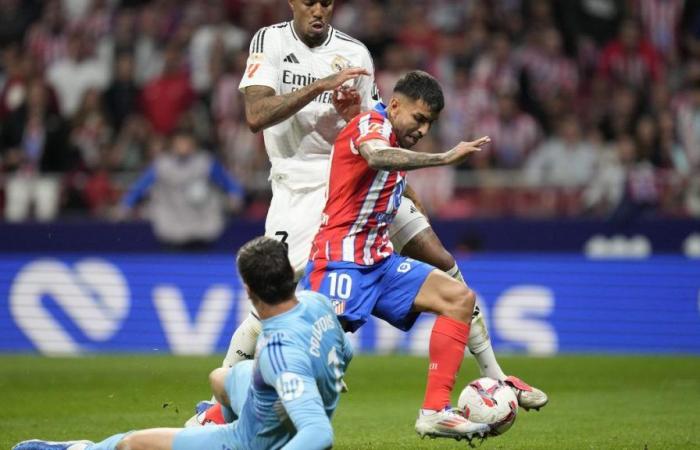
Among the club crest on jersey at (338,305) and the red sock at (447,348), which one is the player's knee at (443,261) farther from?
the club crest on jersey at (338,305)

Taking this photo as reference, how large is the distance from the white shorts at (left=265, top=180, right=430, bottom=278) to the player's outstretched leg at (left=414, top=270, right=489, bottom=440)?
2.34 feet

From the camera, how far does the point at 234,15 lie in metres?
19.1

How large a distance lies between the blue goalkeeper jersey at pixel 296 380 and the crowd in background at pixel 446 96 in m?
10.1

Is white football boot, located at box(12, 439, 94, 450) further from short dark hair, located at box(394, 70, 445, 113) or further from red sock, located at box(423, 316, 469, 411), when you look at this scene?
short dark hair, located at box(394, 70, 445, 113)

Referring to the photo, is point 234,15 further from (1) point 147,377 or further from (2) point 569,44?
(1) point 147,377

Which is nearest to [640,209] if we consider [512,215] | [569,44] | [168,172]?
[512,215]

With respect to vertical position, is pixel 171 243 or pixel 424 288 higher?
pixel 424 288

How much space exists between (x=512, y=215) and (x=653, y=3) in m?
4.02

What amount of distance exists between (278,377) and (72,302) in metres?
9.55

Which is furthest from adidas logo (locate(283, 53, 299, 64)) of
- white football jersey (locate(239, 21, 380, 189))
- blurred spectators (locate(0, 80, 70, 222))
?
blurred spectators (locate(0, 80, 70, 222))

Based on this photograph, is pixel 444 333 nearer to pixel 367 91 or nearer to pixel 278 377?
pixel 367 91

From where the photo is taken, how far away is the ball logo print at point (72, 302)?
48.9 feet

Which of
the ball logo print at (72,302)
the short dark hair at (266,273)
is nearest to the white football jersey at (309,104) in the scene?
the short dark hair at (266,273)

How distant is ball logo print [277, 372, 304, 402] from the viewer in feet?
18.6
